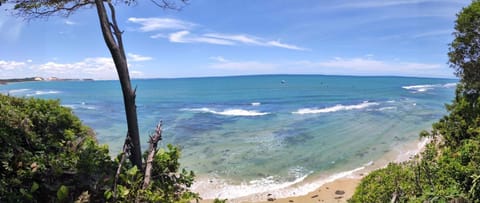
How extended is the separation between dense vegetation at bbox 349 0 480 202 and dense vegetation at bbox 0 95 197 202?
12.9ft

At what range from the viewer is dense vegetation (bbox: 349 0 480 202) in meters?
5.48

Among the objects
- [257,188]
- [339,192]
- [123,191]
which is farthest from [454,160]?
[123,191]

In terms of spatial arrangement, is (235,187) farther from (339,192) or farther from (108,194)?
(108,194)

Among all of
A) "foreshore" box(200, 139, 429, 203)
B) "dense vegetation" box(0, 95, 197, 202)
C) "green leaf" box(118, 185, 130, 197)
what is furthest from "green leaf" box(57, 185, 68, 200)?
"foreshore" box(200, 139, 429, 203)

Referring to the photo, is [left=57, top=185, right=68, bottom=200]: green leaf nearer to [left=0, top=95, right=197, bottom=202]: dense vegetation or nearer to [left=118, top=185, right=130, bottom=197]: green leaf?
[left=0, top=95, right=197, bottom=202]: dense vegetation

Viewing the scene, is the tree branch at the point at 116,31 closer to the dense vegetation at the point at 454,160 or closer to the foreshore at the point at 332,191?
the dense vegetation at the point at 454,160

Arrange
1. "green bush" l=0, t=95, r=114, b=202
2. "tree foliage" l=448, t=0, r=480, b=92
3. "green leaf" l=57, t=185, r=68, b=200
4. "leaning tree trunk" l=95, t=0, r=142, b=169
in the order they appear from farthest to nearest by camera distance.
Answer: "tree foliage" l=448, t=0, r=480, b=92 < "leaning tree trunk" l=95, t=0, r=142, b=169 < "green bush" l=0, t=95, r=114, b=202 < "green leaf" l=57, t=185, r=68, b=200

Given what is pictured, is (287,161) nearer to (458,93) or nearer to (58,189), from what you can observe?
(458,93)

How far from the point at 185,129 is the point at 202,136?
326cm

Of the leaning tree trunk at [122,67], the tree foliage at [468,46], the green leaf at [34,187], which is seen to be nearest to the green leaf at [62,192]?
the green leaf at [34,187]

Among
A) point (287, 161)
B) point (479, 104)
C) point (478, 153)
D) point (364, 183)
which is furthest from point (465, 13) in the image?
point (287, 161)

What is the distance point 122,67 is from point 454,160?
698 cm

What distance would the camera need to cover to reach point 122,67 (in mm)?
5148

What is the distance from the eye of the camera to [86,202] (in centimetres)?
454
